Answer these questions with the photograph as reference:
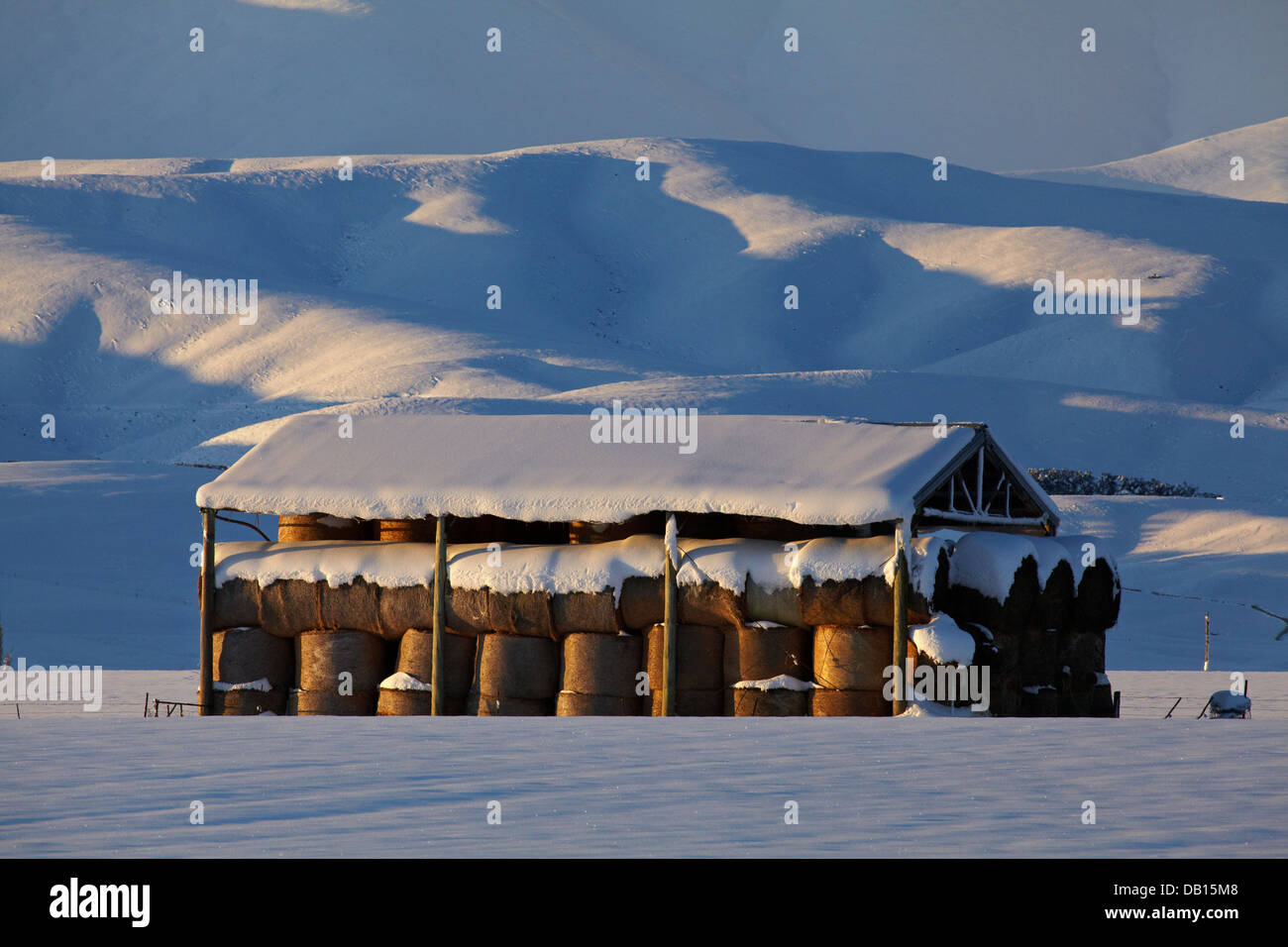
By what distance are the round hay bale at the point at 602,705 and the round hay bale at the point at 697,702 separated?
0.20 m

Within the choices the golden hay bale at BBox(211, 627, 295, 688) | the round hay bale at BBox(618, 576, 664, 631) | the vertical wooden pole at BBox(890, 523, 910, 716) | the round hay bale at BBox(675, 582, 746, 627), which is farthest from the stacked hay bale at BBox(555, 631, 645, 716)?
the golden hay bale at BBox(211, 627, 295, 688)

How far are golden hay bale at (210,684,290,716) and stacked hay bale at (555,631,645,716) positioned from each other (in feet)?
12.4

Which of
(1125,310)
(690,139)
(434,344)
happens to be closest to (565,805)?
(434,344)

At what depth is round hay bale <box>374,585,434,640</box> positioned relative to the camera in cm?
2219

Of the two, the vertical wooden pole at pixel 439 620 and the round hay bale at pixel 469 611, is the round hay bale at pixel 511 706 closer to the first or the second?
the vertical wooden pole at pixel 439 620

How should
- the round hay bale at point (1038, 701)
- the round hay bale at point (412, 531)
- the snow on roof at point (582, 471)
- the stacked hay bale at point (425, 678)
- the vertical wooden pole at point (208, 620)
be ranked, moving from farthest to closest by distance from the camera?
A: 1. the round hay bale at point (412, 531)
2. the vertical wooden pole at point (208, 620)
3. the stacked hay bale at point (425, 678)
4. the round hay bale at point (1038, 701)
5. the snow on roof at point (582, 471)

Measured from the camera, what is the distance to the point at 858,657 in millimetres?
20625

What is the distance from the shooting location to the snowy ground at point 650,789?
11.9m

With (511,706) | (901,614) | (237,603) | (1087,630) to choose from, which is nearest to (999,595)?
(901,614)

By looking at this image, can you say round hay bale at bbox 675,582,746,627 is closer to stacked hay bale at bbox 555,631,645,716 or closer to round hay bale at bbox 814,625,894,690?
stacked hay bale at bbox 555,631,645,716

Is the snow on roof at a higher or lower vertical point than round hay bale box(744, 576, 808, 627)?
higher

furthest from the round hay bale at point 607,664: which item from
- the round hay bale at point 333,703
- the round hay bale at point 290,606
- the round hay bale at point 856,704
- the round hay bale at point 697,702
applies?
the round hay bale at point 290,606
